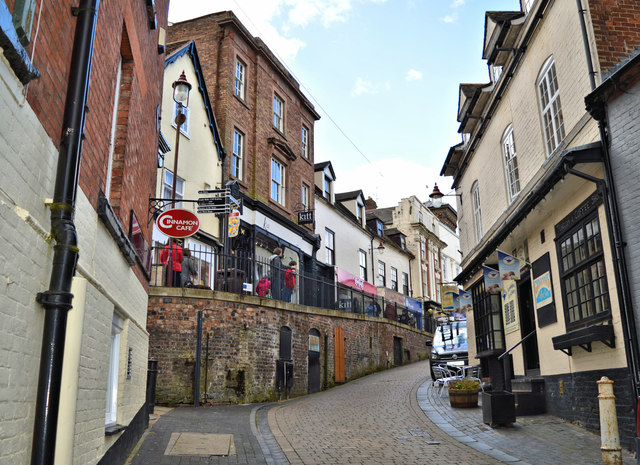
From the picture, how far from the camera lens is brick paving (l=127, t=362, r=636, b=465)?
8.04m

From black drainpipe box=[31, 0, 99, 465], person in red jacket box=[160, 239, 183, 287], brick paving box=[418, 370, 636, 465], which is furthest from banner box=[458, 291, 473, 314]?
black drainpipe box=[31, 0, 99, 465]

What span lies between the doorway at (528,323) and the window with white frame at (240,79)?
13652mm

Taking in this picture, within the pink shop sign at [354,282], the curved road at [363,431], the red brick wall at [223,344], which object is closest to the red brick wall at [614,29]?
the curved road at [363,431]

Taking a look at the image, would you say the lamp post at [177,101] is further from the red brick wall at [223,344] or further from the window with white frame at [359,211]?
the window with white frame at [359,211]

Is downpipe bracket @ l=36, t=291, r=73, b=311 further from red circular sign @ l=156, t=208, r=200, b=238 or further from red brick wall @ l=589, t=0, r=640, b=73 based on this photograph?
red brick wall @ l=589, t=0, r=640, b=73

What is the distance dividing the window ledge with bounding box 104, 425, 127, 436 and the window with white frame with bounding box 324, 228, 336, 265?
22298mm

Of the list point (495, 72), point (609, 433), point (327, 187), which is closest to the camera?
point (609, 433)

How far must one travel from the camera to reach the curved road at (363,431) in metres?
8.30

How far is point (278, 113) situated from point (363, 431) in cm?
1745

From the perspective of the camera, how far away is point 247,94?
2303 centimetres

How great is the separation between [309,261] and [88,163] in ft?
70.1

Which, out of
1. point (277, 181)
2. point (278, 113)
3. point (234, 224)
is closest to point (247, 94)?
point (278, 113)

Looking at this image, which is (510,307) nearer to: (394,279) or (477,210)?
(477,210)

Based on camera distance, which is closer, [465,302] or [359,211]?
[465,302]
